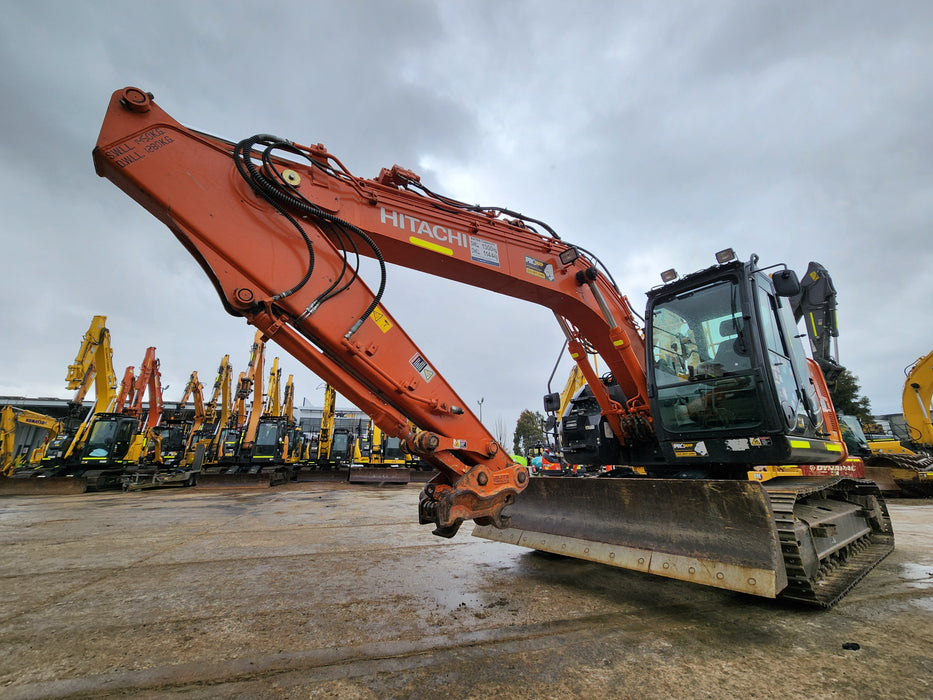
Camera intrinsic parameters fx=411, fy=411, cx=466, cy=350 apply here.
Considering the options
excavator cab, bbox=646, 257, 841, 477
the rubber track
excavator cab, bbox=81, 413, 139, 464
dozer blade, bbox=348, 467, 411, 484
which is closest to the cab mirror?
excavator cab, bbox=646, 257, 841, 477

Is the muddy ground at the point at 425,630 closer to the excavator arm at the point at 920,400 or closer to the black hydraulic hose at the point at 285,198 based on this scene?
the black hydraulic hose at the point at 285,198

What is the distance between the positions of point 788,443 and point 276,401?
62.3ft

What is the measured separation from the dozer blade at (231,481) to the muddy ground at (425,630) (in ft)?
35.1

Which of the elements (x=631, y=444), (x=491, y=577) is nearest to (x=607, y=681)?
(x=491, y=577)

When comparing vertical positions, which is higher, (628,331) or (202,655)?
(628,331)

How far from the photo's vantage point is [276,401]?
18.5 meters

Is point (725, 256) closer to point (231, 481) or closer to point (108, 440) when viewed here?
point (231, 481)

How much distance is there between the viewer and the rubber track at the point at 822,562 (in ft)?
8.30

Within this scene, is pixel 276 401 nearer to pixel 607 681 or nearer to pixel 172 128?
pixel 172 128

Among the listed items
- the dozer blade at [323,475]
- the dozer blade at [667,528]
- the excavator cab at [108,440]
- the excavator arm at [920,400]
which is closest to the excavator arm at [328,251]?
the dozer blade at [667,528]

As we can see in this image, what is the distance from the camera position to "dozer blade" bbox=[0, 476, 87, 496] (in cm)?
1141

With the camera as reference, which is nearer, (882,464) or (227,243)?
(227,243)

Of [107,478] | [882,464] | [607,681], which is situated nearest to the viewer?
[607,681]

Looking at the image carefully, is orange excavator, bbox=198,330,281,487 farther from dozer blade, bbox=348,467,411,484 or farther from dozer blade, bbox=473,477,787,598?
dozer blade, bbox=473,477,787,598
